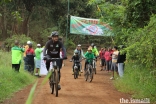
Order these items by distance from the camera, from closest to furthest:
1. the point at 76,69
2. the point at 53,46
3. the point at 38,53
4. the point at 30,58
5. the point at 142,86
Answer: the point at 53,46, the point at 142,86, the point at 76,69, the point at 30,58, the point at 38,53

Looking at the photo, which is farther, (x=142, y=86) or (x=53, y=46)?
(x=142, y=86)

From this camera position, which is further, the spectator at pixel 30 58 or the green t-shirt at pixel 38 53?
the green t-shirt at pixel 38 53

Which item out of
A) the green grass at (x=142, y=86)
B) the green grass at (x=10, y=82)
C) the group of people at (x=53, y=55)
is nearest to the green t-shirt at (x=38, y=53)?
the group of people at (x=53, y=55)

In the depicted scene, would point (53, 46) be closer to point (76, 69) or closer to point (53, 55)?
point (53, 55)

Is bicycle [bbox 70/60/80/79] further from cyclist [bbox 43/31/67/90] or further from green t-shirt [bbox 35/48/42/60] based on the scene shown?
cyclist [bbox 43/31/67/90]

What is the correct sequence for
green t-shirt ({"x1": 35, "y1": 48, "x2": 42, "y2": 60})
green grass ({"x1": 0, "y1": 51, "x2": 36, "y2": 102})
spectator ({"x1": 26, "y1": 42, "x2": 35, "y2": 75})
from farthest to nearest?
green t-shirt ({"x1": 35, "y1": 48, "x2": 42, "y2": 60}) < spectator ({"x1": 26, "y1": 42, "x2": 35, "y2": 75}) < green grass ({"x1": 0, "y1": 51, "x2": 36, "y2": 102})

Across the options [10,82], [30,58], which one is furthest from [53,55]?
[30,58]

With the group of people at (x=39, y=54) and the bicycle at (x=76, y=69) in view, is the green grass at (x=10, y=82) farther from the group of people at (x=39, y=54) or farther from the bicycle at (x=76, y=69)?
the bicycle at (x=76, y=69)

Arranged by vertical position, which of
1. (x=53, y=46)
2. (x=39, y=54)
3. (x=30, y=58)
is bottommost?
(x=30, y=58)

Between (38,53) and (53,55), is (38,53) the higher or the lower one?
the lower one

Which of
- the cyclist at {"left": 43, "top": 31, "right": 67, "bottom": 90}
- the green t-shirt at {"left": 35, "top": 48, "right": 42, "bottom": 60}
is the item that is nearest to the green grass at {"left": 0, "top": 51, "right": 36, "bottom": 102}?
the cyclist at {"left": 43, "top": 31, "right": 67, "bottom": 90}

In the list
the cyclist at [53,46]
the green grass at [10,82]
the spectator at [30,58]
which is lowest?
the green grass at [10,82]

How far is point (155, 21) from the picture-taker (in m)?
7.17

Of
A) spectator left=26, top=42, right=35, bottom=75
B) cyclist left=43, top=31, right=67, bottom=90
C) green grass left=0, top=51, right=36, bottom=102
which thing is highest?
cyclist left=43, top=31, right=67, bottom=90
